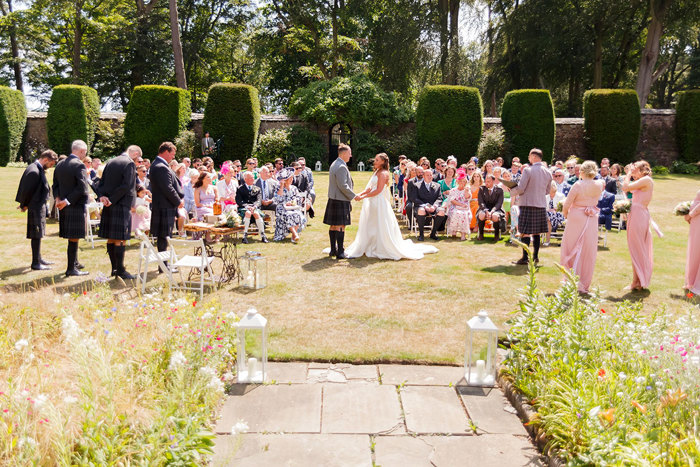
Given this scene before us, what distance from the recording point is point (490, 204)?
37.2 ft

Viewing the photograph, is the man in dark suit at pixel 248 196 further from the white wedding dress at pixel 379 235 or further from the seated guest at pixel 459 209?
the seated guest at pixel 459 209

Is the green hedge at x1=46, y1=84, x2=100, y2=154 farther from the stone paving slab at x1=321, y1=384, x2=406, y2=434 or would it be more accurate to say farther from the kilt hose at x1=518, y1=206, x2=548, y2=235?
the stone paving slab at x1=321, y1=384, x2=406, y2=434

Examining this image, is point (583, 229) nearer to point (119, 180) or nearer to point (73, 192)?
point (119, 180)

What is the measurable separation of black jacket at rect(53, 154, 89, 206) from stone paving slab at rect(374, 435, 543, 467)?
5.83 metres

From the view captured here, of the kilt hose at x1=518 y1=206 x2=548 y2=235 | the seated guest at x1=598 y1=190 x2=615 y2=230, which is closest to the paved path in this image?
the kilt hose at x1=518 y1=206 x2=548 y2=235

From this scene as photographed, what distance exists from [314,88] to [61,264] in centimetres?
1746

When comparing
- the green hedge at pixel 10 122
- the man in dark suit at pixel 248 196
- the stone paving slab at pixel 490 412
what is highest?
the green hedge at pixel 10 122

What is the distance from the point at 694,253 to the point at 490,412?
4.83m

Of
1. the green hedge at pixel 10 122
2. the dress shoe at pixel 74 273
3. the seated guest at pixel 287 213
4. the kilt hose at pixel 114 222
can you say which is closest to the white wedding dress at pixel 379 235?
the seated guest at pixel 287 213

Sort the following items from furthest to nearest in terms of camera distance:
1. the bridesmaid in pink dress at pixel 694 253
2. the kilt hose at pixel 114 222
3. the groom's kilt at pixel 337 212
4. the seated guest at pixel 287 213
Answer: the seated guest at pixel 287 213, the groom's kilt at pixel 337 212, the kilt hose at pixel 114 222, the bridesmaid in pink dress at pixel 694 253

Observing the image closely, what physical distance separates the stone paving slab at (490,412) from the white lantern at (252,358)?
1628mm

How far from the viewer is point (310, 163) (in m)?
24.3

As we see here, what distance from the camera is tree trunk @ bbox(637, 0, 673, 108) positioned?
25266mm

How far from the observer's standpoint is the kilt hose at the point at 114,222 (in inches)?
289
